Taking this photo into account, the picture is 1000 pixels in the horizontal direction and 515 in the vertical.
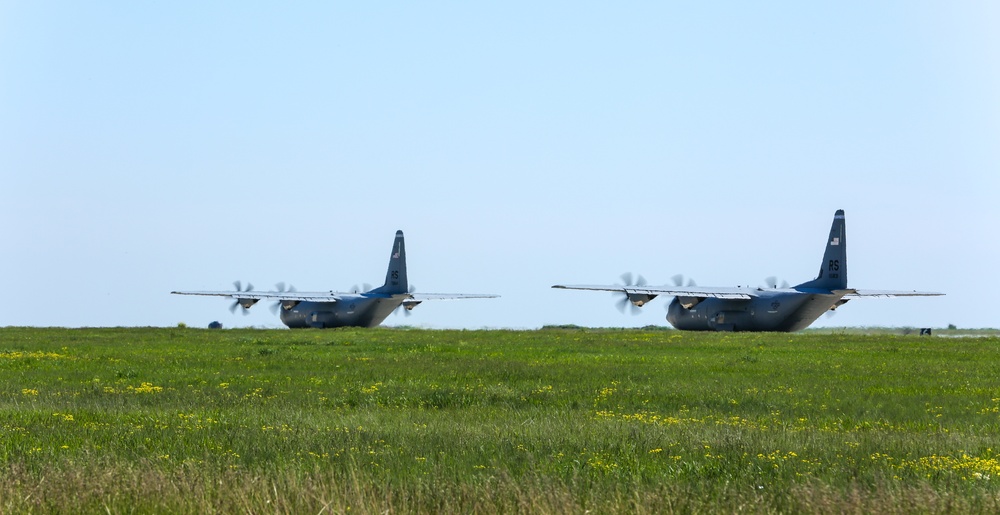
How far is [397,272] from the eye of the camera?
90125 millimetres

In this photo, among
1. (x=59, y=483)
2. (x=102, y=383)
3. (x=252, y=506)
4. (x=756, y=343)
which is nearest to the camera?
(x=252, y=506)

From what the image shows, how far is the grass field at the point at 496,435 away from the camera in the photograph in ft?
36.9

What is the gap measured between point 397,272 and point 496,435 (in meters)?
72.9

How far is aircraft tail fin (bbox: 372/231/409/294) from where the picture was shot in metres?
89.9

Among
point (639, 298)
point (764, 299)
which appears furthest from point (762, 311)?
point (639, 298)

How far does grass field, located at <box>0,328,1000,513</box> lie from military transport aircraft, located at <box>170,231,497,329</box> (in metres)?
49.2

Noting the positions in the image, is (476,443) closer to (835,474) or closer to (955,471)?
(835,474)

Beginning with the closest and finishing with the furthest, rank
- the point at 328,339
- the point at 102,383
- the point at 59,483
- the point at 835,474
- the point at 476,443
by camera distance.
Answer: the point at 59,483 → the point at 835,474 → the point at 476,443 → the point at 102,383 → the point at 328,339

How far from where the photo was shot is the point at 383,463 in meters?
14.2

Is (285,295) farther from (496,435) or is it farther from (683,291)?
(496,435)

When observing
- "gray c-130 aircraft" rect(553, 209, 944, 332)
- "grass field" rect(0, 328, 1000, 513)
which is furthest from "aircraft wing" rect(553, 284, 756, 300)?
"grass field" rect(0, 328, 1000, 513)

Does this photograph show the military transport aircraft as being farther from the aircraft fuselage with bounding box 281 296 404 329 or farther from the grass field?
the grass field

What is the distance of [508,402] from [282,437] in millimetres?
8219

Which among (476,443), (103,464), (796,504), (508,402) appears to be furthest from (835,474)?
(508,402)
